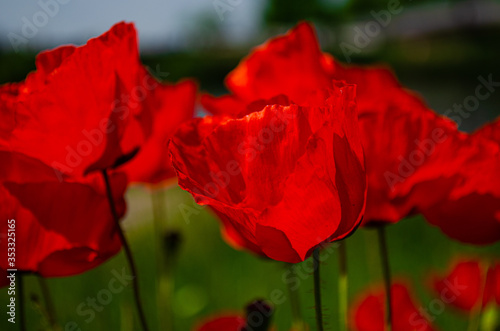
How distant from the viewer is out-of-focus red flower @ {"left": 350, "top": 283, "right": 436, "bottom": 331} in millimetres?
463

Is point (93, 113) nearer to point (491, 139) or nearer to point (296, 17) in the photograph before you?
point (491, 139)

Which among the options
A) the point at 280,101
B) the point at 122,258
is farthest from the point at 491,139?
the point at 122,258

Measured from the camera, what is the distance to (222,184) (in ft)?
0.87

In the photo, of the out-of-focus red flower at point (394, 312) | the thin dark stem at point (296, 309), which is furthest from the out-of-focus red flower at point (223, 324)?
the out-of-focus red flower at point (394, 312)

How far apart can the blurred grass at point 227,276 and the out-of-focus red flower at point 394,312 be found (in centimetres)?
13

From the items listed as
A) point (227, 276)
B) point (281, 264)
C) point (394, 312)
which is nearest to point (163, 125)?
point (281, 264)

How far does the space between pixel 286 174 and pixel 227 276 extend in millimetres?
811

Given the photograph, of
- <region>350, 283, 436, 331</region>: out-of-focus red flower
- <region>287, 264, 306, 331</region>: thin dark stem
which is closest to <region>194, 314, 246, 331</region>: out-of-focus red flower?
<region>287, 264, 306, 331</region>: thin dark stem

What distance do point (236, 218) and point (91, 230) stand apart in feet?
0.30

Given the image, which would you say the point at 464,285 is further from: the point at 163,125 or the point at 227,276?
the point at 227,276

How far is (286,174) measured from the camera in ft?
0.84

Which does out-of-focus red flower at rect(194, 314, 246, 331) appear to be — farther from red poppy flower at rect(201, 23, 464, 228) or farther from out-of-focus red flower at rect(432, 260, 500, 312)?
out-of-focus red flower at rect(432, 260, 500, 312)

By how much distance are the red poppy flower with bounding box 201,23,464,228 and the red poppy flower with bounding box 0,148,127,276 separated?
0.30ft

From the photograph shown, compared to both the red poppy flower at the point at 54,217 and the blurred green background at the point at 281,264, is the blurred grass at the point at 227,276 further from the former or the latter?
the red poppy flower at the point at 54,217
